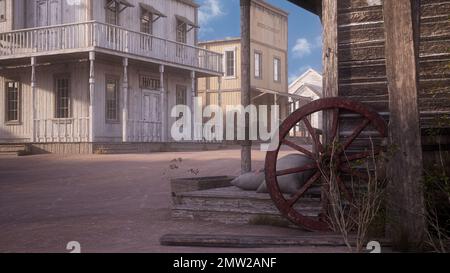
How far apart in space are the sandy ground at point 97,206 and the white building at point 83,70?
4546 millimetres

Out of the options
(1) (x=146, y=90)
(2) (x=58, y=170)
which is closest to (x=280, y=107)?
(1) (x=146, y=90)

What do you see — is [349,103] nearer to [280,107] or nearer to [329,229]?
[329,229]

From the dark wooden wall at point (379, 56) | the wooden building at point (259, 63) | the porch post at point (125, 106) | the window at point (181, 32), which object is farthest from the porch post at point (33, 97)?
the dark wooden wall at point (379, 56)

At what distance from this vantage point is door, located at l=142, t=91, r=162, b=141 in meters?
21.8

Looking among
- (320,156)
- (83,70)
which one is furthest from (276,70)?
(320,156)

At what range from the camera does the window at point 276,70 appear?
3312 cm

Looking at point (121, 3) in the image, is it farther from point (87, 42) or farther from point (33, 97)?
point (33, 97)

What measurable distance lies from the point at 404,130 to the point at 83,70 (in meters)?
17.6

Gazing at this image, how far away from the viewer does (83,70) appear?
20.3m

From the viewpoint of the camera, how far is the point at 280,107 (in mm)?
34094

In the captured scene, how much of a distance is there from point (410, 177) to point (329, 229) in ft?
3.99

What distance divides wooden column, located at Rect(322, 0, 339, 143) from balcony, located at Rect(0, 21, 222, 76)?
13898 mm

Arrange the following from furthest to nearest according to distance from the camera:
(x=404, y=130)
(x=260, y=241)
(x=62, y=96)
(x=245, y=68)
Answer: (x=62, y=96) < (x=245, y=68) < (x=260, y=241) < (x=404, y=130)

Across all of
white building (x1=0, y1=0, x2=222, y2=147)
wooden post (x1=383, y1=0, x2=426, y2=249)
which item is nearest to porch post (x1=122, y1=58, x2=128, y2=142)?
white building (x1=0, y1=0, x2=222, y2=147)
